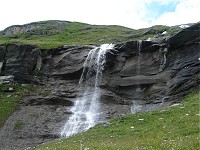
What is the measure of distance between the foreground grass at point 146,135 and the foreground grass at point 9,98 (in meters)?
18.3

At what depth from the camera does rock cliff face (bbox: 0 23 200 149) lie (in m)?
40.5

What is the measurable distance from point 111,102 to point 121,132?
21.4 m

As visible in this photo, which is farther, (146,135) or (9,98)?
(9,98)

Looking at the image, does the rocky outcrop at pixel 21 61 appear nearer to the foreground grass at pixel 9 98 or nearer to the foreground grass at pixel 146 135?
the foreground grass at pixel 9 98

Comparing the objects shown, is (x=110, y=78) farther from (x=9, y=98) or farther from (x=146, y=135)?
(x=146, y=135)

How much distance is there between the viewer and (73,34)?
392 feet

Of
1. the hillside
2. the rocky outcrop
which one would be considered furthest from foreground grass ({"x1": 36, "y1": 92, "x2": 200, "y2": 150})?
the hillside

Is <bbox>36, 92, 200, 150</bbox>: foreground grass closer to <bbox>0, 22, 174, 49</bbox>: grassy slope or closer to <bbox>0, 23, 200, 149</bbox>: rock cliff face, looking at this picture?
<bbox>0, 23, 200, 149</bbox>: rock cliff face

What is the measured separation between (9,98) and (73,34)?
73.3 metres

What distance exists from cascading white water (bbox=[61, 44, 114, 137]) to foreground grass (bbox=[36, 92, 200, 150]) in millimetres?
9006

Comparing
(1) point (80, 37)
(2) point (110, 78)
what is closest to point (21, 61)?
(2) point (110, 78)

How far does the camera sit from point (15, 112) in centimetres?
4384

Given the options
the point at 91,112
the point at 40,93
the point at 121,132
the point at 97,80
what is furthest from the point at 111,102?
the point at 121,132

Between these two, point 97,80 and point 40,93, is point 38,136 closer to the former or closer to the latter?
point 40,93
